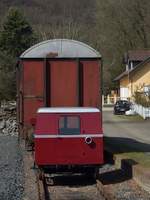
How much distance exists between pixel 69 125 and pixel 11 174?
126 inches

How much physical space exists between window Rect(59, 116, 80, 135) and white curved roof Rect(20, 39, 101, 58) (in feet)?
18.0

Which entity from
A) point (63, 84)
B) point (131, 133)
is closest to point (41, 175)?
point (63, 84)

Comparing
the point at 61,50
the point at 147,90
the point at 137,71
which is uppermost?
the point at 137,71

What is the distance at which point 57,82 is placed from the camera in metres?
20.7

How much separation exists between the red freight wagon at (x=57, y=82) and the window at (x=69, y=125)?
15.8ft

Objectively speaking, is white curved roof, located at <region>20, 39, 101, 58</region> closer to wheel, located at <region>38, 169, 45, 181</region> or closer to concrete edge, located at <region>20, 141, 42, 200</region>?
concrete edge, located at <region>20, 141, 42, 200</region>

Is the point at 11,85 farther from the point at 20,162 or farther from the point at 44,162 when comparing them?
the point at 44,162

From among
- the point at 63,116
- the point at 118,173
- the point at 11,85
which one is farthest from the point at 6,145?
the point at 11,85

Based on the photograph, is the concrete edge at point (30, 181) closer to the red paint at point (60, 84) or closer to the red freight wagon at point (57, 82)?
the red freight wagon at point (57, 82)

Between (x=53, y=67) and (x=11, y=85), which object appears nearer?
(x=53, y=67)

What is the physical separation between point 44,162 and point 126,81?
68.3m

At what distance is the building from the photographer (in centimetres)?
7595

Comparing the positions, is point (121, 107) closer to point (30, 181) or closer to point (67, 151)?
point (30, 181)

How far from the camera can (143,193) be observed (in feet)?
45.4
